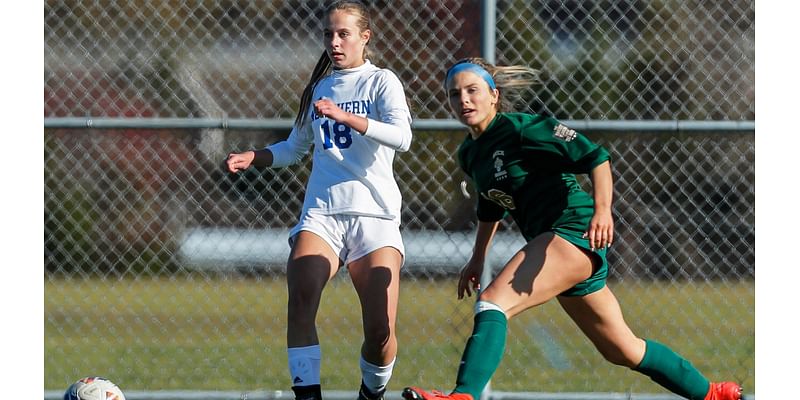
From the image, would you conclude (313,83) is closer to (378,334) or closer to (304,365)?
(378,334)

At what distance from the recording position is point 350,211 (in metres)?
4.82

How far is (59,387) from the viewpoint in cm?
699

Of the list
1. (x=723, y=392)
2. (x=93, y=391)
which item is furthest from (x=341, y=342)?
(x=723, y=392)

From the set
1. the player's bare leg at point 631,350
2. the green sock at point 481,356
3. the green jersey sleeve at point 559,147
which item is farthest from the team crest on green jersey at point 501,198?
the green sock at point 481,356

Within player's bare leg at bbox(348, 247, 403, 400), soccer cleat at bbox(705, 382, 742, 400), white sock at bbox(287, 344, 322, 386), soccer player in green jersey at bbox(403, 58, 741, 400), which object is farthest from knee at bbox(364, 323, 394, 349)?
soccer cleat at bbox(705, 382, 742, 400)

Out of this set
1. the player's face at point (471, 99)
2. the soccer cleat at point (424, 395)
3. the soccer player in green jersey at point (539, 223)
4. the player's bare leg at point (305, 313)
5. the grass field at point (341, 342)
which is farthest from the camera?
the grass field at point (341, 342)

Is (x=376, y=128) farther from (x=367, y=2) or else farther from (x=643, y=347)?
(x=367, y=2)

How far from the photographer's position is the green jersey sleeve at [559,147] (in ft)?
14.6

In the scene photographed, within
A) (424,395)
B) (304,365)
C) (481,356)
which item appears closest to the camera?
(424,395)

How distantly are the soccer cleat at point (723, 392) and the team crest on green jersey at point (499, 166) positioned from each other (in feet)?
4.35

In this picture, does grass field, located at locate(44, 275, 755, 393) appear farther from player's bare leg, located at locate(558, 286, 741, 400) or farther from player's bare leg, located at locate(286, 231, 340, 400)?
player's bare leg, located at locate(286, 231, 340, 400)

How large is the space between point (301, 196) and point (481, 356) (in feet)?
21.0

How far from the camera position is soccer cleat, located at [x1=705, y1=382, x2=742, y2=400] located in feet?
16.1

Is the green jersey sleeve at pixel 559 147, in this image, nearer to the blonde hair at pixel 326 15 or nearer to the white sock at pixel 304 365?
the blonde hair at pixel 326 15
